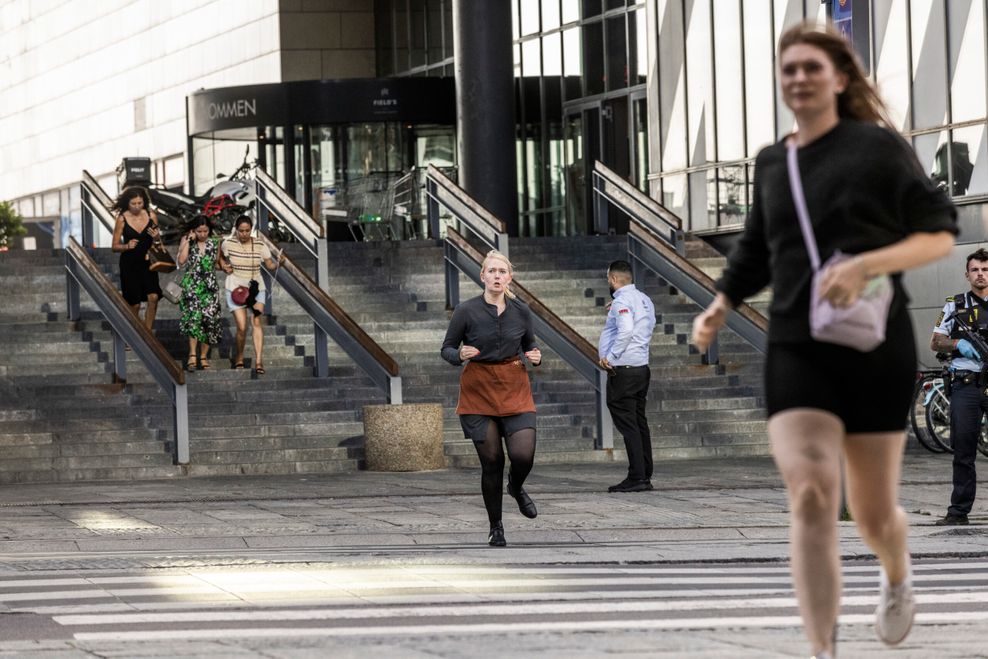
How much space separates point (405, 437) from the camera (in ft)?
57.3

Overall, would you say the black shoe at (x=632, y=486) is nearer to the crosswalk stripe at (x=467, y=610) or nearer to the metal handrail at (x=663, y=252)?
the metal handrail at (x=663, y=252)

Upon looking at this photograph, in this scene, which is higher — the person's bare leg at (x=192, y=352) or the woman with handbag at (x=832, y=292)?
the woman with handbag at (x=832, y=292)

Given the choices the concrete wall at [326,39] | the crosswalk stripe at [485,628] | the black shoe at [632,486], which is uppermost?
the concrete wall at [326,39]

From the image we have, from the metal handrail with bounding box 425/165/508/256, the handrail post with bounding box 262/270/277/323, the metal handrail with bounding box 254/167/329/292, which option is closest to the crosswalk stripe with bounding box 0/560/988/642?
the handrail post with bounding box 262/270/277/323

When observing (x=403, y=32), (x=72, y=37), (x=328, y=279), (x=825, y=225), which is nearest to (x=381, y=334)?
(x=328, y=279)

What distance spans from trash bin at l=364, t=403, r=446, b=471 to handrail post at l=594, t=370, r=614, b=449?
1799 millimetres

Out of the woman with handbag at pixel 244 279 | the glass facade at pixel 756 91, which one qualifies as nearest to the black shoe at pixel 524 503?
the woman with handbag at pixel 244 279

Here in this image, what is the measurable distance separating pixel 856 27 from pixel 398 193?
76.1 ft

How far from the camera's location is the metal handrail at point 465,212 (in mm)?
24219

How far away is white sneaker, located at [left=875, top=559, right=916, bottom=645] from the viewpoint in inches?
219

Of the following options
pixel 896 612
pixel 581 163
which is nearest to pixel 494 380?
pixel 896 612

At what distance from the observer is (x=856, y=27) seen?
12.4 metres

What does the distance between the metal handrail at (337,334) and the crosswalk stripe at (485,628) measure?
34.9 feet

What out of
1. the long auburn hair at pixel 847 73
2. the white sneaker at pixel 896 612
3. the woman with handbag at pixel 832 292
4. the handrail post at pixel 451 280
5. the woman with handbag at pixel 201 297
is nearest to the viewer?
the woman with handbag at pixel 832 292
